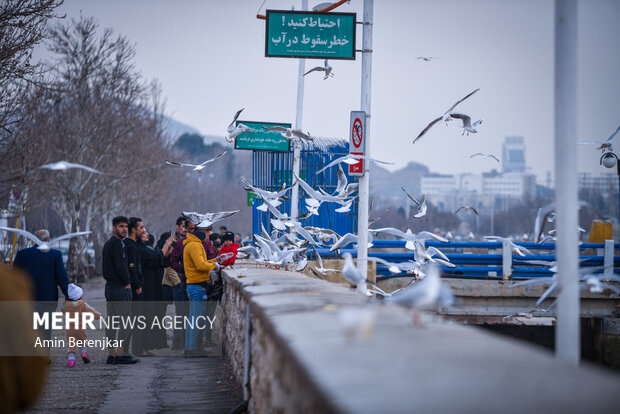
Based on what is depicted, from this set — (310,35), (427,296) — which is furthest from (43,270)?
(427,296)

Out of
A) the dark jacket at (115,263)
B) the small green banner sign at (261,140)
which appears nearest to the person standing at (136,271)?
the dark jacket at (115,263)

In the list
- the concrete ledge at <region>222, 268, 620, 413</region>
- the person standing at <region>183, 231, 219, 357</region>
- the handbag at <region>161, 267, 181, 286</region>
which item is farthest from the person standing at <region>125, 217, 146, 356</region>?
the concrete ledge at <region>222, 268, 620, 413</region>

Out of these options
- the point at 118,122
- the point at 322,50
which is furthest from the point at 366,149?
the point at 118,122

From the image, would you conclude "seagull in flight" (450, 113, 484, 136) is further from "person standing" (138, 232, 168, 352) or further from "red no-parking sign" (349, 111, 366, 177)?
"person standing" (138, 232, 168, 352)

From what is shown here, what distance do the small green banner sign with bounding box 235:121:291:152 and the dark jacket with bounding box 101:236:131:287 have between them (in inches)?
188

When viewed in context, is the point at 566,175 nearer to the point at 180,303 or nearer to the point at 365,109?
the point at 365,109

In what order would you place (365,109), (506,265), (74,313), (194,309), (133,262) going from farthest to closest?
(506,265) < (194,309) < (133,262) < (74,313) < (365,109)

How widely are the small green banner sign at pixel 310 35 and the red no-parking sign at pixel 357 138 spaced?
27.9 inches

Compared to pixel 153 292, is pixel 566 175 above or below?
above

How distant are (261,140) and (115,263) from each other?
5.32m

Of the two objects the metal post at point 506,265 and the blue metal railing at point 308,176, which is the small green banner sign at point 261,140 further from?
the metal post at point 506,265

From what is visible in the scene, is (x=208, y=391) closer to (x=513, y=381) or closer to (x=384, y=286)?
(x=513, y=381)

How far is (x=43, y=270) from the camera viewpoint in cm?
881

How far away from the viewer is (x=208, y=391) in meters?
7.62
